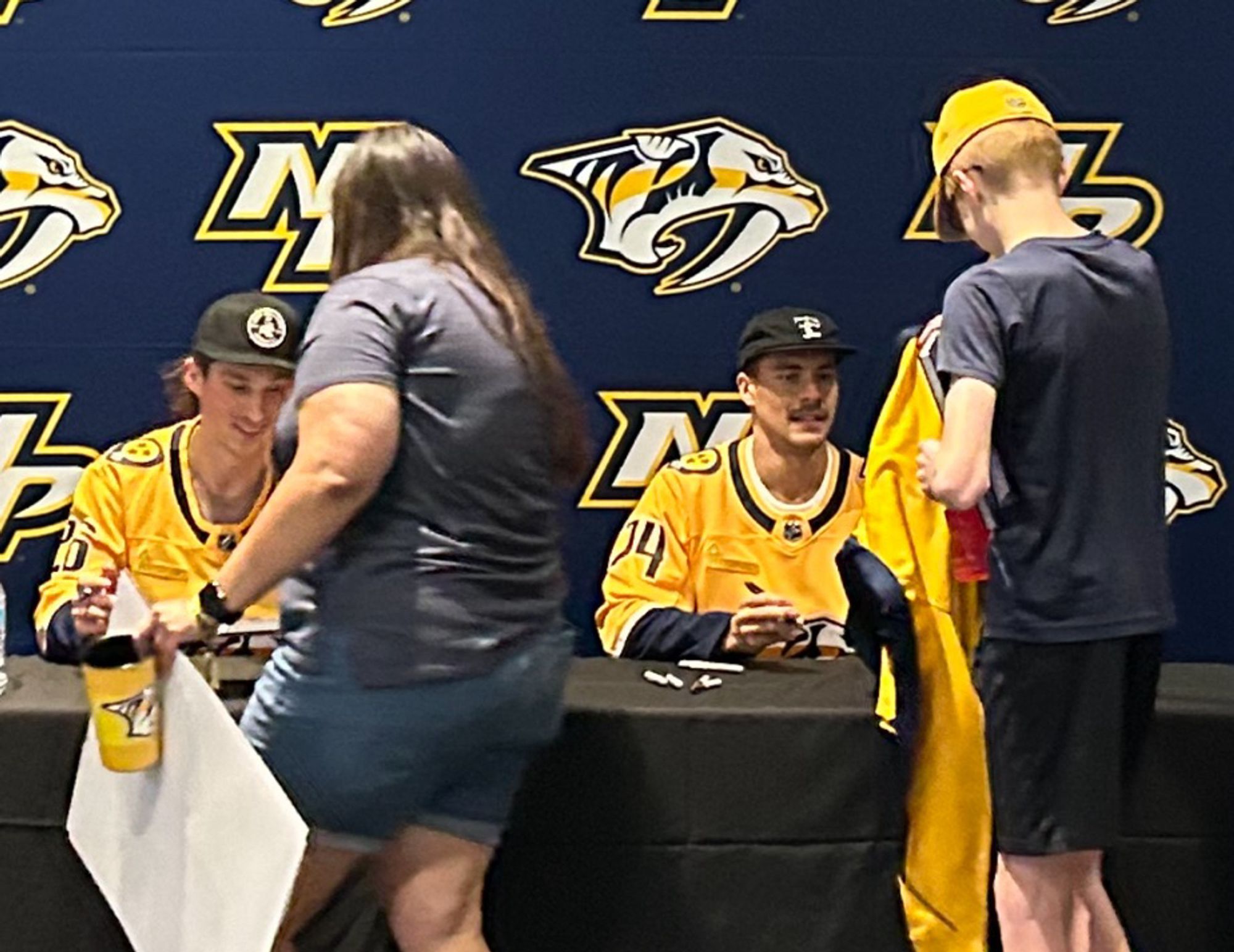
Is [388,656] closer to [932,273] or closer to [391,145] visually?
[391,145]

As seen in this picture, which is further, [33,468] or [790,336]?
[33,468]

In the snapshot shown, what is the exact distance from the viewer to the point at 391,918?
1.76 metres

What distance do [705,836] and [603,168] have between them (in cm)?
114

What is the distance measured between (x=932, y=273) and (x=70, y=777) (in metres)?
1.57

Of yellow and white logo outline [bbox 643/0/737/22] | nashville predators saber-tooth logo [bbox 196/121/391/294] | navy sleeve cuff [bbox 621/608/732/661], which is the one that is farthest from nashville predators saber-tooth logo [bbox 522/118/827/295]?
navy sleeve cuff [bbox 621/608/732/661]

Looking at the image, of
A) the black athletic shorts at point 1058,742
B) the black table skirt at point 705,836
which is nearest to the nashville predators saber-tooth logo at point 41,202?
the black table skirt at point 705,836

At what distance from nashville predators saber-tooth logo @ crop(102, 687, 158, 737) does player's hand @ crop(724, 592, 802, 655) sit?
930 millimetres

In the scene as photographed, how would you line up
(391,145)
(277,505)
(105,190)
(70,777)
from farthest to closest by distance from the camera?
(105,190) < (70,777) < (391,145) < (277,505)

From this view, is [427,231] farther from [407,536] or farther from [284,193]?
[284,193]

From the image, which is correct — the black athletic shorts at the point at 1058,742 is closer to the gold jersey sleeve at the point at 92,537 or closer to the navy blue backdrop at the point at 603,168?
the navy blue backdrop at the point at 603,168

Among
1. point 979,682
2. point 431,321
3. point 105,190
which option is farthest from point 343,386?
point 105,190

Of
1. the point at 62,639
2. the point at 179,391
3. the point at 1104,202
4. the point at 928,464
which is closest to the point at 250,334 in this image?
the point at 179,391

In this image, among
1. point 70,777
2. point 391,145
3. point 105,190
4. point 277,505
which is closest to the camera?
Answer: point 277,505

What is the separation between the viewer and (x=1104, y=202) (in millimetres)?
2779
